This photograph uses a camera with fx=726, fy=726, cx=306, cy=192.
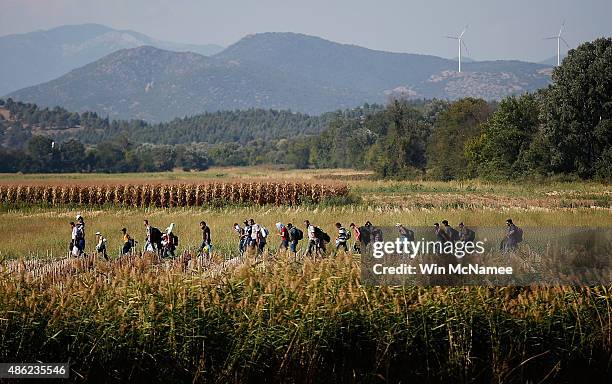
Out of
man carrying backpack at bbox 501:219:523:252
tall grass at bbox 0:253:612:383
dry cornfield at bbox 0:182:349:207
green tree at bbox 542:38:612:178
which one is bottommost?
dry cornfield at bbox 0:182:349:207

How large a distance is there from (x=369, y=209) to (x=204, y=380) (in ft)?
96.8

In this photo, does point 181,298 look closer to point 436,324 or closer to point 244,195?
point 436,324

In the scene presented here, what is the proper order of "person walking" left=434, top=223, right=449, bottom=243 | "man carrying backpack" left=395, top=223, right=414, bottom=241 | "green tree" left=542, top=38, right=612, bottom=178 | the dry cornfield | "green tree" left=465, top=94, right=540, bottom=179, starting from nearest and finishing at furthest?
1. "person walking" left=434, top=223, right=449, bottom=243
2. "man carrying backpack" left=395, top=223, right=414, bottom=241
3. the dry cornfield
4. "green tree" left=542, top=38, right=612, bottom=178
5. "green tree" left=465, top=94, right=540, bottom=179

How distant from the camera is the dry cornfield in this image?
43.9 meters

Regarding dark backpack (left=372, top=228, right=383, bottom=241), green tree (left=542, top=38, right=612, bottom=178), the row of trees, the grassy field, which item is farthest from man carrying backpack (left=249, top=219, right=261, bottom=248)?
green tree (left=542, top=38, right=612, bottom=178)

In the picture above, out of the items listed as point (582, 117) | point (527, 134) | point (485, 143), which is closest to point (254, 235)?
point (582, 117)

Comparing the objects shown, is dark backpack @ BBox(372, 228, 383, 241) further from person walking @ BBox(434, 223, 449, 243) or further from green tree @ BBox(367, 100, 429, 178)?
green tree @ BBox(367, 100, 429, 178)

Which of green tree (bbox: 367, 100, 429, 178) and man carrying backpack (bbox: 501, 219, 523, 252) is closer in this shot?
man carrying backpack (bbox: 501, 219, 523, 252)

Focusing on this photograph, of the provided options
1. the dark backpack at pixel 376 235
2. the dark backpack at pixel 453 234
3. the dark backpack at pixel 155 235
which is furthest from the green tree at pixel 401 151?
the dark backpack at pixel 453 234

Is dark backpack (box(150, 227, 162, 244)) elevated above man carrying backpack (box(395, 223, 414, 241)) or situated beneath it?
situated beneath

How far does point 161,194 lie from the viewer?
144 feet

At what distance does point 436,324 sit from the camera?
10.4 meters

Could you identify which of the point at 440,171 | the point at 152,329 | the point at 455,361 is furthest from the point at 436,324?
the point at 440,171

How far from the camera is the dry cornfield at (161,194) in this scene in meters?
43.9
